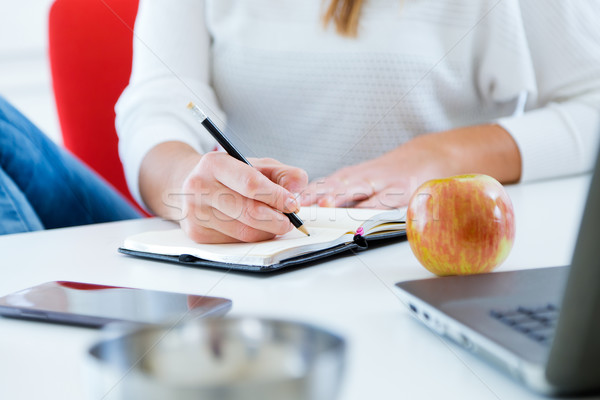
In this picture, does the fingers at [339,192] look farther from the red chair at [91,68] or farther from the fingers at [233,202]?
the red chair at [91,68]

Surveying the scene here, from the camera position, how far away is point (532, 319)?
0.95 feet

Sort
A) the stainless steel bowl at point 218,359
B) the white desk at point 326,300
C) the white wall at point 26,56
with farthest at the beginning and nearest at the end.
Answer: the white wall at point 26,56
the white desk at point 326,300
the stainless steel bowl at point 218,359

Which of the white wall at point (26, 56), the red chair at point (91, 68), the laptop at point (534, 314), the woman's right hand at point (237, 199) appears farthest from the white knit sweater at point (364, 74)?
the white wall at point (26, 56)

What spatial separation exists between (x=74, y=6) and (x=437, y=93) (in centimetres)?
68

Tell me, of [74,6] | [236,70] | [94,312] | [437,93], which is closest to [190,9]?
[236,70]

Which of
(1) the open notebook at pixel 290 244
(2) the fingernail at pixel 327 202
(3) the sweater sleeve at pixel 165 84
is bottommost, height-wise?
(2) the fingernail at pixel 327 202

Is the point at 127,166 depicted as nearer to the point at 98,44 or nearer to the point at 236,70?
the point at 236,70

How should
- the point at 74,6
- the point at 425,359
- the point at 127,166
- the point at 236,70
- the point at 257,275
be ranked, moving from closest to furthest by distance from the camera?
the point at 425,359
the point at 257,275
the point at 127,166
the point at 236,70
the point at 74,6

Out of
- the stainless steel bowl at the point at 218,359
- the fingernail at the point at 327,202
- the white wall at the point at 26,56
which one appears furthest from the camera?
the white wall at the point at 26,56

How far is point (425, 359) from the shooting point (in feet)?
0.97

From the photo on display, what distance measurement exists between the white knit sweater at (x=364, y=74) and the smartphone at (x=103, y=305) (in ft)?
1.67

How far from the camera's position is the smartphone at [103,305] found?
345mm

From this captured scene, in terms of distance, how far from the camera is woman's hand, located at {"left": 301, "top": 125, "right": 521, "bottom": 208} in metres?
0.73

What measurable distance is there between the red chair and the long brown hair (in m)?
0.42
